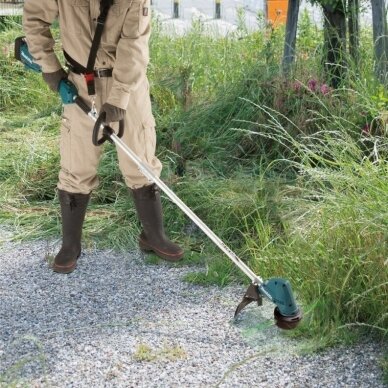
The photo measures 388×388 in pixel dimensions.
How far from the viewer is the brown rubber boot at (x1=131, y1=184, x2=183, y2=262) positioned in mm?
4582

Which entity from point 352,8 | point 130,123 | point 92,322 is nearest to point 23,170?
point 130,123

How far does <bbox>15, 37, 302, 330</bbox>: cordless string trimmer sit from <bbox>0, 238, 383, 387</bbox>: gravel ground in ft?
0.47

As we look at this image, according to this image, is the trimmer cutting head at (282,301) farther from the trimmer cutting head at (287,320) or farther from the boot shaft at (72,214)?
the boot shaft at (72,214)

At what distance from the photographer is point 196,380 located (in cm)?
336

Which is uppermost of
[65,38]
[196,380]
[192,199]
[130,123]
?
[65,38]

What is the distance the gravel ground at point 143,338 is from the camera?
339 cm

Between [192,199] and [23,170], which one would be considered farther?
[23,170]

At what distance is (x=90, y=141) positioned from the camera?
4.35 m

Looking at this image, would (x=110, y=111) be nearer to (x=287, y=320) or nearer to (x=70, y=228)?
(x=70, y=228)

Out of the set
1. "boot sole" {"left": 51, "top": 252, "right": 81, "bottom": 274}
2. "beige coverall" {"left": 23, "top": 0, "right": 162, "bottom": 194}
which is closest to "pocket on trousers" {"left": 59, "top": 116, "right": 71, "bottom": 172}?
"beige coverall" {"left": 23, "top": 0, "right": 162, "bottom": 194}

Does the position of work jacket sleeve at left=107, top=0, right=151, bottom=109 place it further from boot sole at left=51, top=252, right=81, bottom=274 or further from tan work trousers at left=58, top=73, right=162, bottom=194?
boot sole at left=51, top=252, right=81, bottom=274

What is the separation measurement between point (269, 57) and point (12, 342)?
354cm

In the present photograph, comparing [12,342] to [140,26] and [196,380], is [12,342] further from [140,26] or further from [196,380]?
[140,26]

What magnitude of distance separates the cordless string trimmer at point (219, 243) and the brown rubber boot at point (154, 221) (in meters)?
0.41
